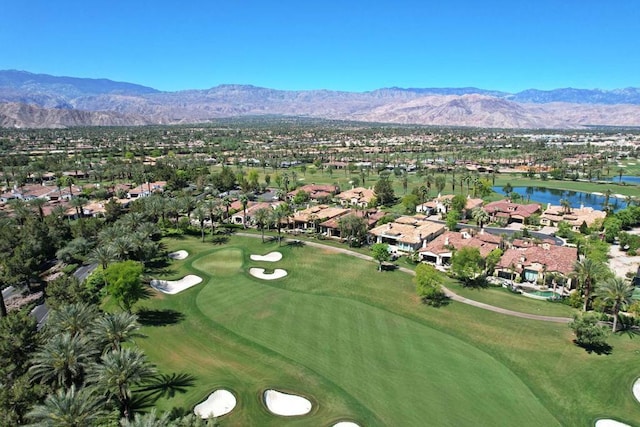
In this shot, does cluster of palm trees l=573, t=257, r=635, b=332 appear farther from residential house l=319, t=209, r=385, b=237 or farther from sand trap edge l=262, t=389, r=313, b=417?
residential house l=319, t=209, r=385, b=237

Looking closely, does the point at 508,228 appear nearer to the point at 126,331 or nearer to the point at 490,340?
the point at 490,340

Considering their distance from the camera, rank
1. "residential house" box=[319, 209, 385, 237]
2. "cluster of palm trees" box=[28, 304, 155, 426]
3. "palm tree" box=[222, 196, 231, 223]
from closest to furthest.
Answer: "cluster of palm trees" box=[28, 304, 155, 426], "residential house" box=[319, 209, 385, 237], "palm tree" box=[222, 196, 231, 223]

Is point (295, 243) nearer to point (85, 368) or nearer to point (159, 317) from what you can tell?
point (159, 317)

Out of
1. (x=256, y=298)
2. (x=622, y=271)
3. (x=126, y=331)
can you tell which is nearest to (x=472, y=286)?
(x=622, y=271)

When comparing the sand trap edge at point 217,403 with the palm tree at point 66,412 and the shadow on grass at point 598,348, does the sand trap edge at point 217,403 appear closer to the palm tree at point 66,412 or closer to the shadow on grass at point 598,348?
the palm tree at point 66,412

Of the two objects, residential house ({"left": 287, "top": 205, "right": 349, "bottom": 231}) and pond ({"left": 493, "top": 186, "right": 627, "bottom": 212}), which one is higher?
residential house ({"left": 287, "top": 205, "right": 349, "bottom": 231})

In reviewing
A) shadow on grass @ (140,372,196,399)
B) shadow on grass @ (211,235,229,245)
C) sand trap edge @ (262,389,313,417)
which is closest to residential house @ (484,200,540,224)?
shadow on grass @ (211,235,229,245)

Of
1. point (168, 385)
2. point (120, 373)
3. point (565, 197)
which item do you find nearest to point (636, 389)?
point (168, 385)
